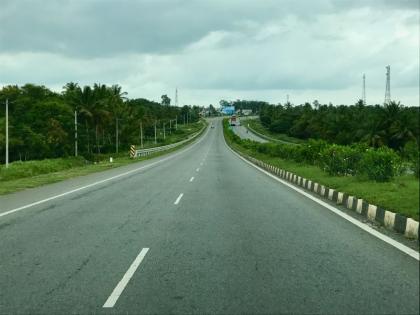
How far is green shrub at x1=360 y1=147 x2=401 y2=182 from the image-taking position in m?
15.2

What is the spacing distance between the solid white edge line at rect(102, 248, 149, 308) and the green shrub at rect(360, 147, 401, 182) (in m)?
9.58

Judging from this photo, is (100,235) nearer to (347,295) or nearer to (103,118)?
(347,295)

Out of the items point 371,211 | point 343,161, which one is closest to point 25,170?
point 343,161

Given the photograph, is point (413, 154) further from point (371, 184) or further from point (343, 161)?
point (343, 161)

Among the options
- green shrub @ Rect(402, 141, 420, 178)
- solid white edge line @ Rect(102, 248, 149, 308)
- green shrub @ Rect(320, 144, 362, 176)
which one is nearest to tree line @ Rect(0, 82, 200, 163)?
green shrub @ Rect(320, 144, 362, 176)

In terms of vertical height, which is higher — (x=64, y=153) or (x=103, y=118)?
(x=103, y=118)

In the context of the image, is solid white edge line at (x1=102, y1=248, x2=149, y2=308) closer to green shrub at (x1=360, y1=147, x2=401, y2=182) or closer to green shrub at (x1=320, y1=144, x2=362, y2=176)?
green shrub at (x1=360, y1=147, x2=401, y2=182)

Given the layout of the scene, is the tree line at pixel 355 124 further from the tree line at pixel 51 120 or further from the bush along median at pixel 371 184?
the tree line at pixel 51 120

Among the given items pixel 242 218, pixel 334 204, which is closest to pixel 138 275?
pixel 242 218

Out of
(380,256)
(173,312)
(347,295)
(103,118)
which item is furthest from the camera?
(103,118)

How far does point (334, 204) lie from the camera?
13.6 metres

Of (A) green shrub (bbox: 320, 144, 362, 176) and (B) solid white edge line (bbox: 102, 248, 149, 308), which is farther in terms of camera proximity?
(A) green shrub (bbox: 320, 144, 362, 176)

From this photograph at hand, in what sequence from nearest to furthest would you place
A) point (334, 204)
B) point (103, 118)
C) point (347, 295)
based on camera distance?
point (347, 295)
point (334, 204)
point (103, 118)

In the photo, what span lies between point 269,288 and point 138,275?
66.4 inches
